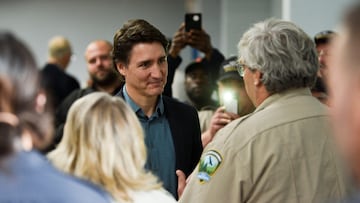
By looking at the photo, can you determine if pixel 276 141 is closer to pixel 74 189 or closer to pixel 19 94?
pixel 74 189

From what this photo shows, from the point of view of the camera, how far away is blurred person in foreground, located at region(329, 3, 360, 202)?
1277 millimetres

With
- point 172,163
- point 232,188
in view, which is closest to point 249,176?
point 232,188

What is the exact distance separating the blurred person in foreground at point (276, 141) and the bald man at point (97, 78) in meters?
2.05

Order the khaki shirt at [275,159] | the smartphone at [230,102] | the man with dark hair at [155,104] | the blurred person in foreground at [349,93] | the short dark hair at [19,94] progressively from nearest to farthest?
the blurred person in foreground at [349,93] → the short dark hair at [19,94] → the khaki shirt at [275,159] → the man with dark hair at [155,104] → the smartphone at [230,102]

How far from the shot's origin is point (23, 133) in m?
Answer: 1.45

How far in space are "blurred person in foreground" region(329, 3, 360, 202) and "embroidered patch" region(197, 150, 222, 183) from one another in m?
1.35

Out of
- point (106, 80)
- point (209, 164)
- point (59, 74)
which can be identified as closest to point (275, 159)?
point (209, 164)

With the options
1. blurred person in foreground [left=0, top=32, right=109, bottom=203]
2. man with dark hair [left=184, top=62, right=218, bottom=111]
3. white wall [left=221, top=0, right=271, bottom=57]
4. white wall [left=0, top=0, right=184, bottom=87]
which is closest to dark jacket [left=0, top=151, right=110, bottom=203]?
blurred person in foreground [left=0, top=32, right=109, bottom=203]

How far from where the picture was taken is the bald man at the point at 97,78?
486 cm

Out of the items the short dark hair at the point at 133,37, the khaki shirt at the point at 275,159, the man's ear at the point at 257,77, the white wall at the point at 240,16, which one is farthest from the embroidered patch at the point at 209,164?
the white wall at the point at 240,16

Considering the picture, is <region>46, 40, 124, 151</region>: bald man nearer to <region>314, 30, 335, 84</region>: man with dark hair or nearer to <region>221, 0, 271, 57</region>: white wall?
<region>314, 30, 335, 84</region>: man with dark hair

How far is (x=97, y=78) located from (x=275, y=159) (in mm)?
2549

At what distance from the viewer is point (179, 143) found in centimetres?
317

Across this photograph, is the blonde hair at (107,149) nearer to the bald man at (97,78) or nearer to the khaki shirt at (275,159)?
the khaki shirt at (275,159)
